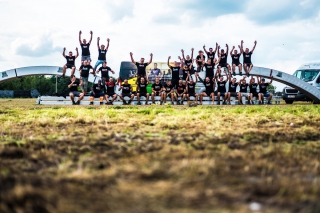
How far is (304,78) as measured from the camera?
80.9 feet

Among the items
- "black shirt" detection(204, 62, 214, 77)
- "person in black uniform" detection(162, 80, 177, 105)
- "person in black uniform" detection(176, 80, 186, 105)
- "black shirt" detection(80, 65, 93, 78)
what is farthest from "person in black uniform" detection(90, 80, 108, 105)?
"black shirt" detection(204, 62, 214, 77)

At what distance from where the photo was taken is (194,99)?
2019cm

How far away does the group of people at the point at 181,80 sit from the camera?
64.5ft

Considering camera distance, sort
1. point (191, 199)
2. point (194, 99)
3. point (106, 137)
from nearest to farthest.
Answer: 1. point (191, 199)
2. point (106, 137)
3. point (194, 99)

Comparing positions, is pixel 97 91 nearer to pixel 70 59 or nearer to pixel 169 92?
pixel 70 59

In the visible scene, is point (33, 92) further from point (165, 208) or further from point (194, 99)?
point (165, 208)

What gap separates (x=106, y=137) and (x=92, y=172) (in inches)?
71.1

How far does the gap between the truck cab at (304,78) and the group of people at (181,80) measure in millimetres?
4055

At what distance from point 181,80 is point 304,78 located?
993 centimetres

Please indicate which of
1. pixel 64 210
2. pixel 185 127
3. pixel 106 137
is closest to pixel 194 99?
pixel 185 127

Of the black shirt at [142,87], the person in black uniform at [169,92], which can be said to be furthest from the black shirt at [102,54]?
the person in black uniform at [169,92]

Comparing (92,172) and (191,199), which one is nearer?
(191,199)

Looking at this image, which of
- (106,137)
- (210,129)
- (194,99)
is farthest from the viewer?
(194,99)

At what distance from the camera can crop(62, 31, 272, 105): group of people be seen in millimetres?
19656
